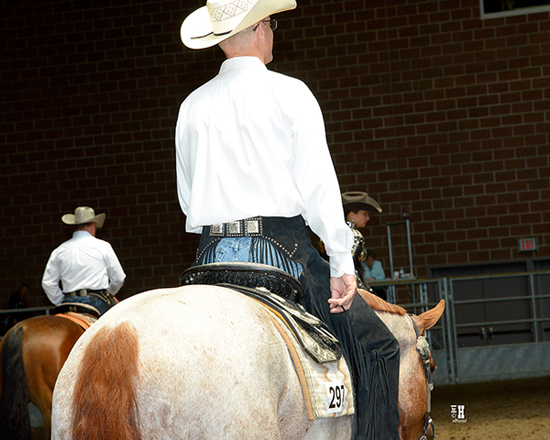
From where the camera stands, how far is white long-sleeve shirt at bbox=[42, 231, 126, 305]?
521 cm

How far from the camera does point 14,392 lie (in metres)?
4.30

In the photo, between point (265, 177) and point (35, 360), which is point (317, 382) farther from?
point (35, 360)

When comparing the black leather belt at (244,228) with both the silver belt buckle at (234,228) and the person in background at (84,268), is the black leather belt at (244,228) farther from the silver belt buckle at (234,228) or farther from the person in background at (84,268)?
the person in background at (84,268)

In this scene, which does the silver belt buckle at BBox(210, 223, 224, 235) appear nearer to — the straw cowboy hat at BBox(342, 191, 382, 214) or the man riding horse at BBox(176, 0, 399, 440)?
the man riding horse at BBox(176, 0, 399, 440)

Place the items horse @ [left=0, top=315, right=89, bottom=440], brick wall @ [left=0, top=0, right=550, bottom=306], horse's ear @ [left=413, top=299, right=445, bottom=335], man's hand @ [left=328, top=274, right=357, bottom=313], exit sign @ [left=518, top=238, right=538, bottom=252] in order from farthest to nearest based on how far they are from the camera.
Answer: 1. brick wall @ [left=0, top=0, right=550, bottom=306]
2. exit sign @ [left=518, top=238, right=538, bottom=252]
3. horse @ [left=0, top=315, right=89, bottom=440]
4. horse's ear @ [left=413, top=299, right=445, bottom=335]
5. man's hand @ [left=328, top=274, right=357, bottom=313]

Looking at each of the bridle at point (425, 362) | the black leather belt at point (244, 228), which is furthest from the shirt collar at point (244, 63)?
the bridle at point (425, 362)

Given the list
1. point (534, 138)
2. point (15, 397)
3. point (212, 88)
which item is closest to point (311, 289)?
point (212, 88)

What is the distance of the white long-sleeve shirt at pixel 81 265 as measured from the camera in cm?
521

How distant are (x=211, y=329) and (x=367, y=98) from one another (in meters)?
8.94

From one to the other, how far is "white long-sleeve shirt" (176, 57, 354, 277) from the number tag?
323mm

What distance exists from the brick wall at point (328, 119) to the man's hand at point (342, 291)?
804 centimetres

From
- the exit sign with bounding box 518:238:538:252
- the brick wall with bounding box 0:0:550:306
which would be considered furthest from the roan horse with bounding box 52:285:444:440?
the exit sign with bounding box 518:238:538:252

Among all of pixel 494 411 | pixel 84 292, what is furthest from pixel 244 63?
pixel 494 411

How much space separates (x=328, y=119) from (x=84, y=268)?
5818 mm
